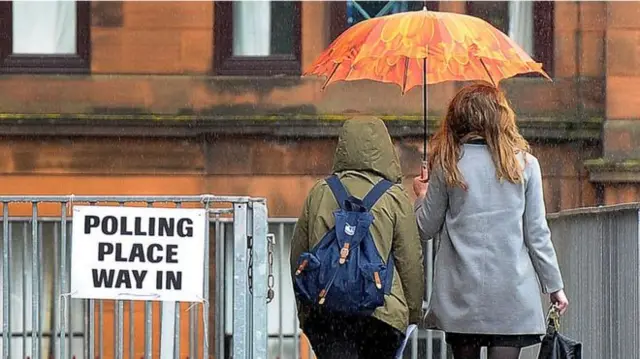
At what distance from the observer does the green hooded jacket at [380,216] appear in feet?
23.1

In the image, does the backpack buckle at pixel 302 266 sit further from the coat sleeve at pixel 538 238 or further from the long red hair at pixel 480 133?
the coat sleeve at pixel 538 238

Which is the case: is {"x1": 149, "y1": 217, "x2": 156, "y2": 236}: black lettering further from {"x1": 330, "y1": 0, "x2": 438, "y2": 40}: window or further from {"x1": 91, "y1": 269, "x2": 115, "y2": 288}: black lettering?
{"x1": 330, "y1": 0, "x2": 438, "y2": 40}: window

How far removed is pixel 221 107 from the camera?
516 inches

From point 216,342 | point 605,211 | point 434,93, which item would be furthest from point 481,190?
point 434,93

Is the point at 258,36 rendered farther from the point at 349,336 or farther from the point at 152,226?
the point at 349,336

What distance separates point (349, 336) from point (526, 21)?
7124 millimetres

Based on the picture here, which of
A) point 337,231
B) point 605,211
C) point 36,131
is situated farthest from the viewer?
point 36,131

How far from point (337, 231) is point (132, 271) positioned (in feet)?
3.55

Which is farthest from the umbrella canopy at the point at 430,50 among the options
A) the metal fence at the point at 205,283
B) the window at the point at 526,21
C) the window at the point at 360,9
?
the window at the point at 526,21

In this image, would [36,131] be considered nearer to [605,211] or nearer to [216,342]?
[216,342]

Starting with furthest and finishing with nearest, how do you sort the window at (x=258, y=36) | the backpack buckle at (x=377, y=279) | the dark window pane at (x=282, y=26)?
the dark window pane at (x=282, y=26) < the window at (x=258, y=36) < the backpack buckle at (x=377, y=279)

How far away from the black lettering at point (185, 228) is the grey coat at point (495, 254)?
126 centimetres

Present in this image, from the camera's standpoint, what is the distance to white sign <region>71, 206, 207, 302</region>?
721cm

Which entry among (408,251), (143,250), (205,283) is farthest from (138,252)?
(408,251)
